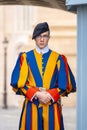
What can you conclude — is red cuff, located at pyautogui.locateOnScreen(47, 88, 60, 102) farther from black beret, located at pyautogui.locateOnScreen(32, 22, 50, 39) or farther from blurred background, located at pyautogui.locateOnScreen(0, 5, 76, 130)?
blurred background, located at pyautogui.locateOnScreen(0, 5, 76, 130)

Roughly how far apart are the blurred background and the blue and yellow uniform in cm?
1290

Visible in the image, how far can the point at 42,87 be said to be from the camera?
18.6 ft

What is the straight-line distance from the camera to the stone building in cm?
1898

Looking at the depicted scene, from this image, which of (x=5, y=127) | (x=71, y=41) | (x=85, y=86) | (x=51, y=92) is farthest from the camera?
(x=71, y=41)

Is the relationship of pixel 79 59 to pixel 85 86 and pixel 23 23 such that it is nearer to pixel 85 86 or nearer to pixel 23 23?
pixel 85 86

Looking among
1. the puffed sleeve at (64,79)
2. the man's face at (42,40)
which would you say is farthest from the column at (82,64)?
the man's face at (42,40)

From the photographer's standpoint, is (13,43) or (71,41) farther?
(13,43)

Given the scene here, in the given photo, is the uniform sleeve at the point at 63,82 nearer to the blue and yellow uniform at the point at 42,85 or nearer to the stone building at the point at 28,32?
the blue and yellow uniform at the point at 42,85

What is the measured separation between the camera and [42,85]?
5672mm

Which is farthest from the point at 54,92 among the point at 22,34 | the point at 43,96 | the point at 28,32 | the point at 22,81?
the point at 22,34

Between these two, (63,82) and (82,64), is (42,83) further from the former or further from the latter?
(82,64)

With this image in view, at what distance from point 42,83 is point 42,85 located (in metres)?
0.02

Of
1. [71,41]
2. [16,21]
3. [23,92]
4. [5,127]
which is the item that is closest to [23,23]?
[16,21]

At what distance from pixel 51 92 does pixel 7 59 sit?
49.1 ft
